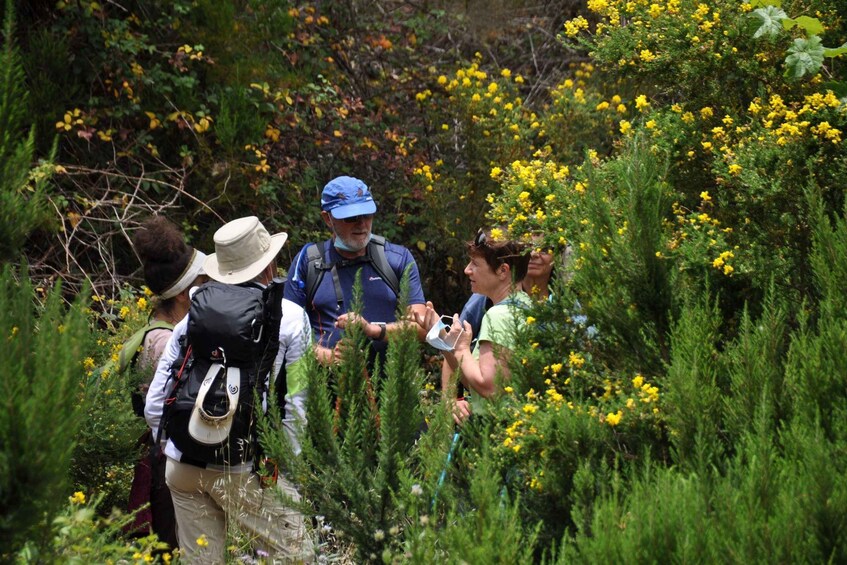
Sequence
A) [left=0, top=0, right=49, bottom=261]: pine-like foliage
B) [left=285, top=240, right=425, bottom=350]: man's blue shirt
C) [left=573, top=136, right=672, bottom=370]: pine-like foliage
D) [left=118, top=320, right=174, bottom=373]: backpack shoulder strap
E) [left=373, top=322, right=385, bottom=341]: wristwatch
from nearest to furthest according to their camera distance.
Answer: [left=0, top=0, right=49, bottom=261]: pine-like foliage, [left=573, top=136, right=672, bottom=370]: pine-like foliage, [left=118, top=320, right=174, bottom=373]: backpack shoulder strap, [left=373, top=322, right=385, bottom=341]: wristwatch, [left=285, top=240, right=425, bottom=350]: man's blue shirt

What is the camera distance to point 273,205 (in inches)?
324

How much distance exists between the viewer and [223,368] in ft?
12.5

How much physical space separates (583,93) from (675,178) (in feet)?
17.9

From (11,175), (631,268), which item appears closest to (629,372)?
(631,268)

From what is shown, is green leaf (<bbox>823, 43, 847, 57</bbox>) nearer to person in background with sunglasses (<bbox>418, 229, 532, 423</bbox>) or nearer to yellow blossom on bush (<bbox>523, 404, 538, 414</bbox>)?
person in background with sunglasses (<bbox>418, 229, 532, 423</bbox>)

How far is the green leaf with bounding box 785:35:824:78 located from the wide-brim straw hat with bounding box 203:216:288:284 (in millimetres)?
2096

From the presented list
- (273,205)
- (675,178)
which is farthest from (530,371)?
(273,205)

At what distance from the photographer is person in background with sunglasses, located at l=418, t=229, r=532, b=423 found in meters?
3.81

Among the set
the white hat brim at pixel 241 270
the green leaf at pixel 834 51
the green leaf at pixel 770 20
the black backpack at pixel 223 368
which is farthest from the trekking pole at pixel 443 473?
the green leaf at pixel 834 51

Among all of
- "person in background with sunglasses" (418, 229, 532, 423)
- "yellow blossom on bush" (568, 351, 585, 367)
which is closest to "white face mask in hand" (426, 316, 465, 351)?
"person in background with sunglasses" (418, 229, 532, 423)

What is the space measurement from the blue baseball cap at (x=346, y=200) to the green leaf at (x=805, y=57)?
2.18 m

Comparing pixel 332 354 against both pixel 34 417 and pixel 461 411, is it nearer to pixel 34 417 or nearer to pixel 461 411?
pixel 461 411

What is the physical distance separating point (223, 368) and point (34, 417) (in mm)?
1495

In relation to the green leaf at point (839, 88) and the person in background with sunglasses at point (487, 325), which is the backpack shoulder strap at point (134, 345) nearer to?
the person in background with sunglasses at point (487, 325)
